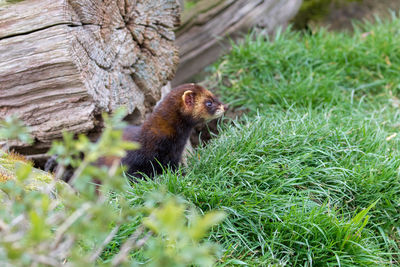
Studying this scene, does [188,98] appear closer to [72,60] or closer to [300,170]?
[72,60]

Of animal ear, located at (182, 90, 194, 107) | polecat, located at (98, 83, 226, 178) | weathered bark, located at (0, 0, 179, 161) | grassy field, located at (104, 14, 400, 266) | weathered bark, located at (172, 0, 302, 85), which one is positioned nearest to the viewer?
grassy field, located at (104, 14, 400, 266)

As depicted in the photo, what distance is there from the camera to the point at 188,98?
3.80 m

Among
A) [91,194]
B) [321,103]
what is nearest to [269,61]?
[321,103]

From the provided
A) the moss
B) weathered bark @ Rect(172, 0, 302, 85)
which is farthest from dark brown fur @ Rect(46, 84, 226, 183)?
weathered bark @ Rect(172, 0, 302, 85)

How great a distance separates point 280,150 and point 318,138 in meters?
0.40

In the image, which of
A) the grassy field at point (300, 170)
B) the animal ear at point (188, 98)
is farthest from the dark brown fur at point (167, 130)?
the grassy field at point (300, 170)

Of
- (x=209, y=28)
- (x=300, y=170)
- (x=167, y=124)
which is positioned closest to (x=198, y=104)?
(x=167, y=124)

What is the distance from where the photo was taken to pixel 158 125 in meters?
3.70

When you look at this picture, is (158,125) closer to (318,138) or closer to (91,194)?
(318,138)

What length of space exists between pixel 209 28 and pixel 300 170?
2.74m

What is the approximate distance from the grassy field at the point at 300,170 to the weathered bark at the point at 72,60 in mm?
873

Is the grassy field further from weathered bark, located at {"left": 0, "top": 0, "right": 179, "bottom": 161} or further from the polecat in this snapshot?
weathered bark, located at {"left": 0, "top": 0, "right": 179, "bottom": 161}

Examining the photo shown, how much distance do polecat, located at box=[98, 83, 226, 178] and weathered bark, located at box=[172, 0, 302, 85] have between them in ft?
4.88

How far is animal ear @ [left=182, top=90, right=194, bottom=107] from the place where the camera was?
3.78m
